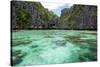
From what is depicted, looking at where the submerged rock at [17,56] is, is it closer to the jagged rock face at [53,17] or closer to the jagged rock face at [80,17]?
the jagged rock face at [53,17]

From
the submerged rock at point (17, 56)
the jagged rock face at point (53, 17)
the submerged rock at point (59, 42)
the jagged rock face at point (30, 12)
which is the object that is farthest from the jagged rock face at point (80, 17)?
the submerged rock at point (17, 56)

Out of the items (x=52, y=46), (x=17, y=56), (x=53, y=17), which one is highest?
(x=53, y=17)

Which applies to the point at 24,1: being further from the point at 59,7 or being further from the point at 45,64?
the point at 45,64

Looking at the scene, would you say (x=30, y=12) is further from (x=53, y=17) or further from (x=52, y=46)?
(x=52, y=46)

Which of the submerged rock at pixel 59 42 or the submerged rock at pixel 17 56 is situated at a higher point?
the submerged rock at pixel 59 42

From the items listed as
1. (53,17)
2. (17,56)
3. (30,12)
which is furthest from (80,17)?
(17,56)

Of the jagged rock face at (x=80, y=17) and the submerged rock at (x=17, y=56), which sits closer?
the submerged rock at (x=17, y=56)

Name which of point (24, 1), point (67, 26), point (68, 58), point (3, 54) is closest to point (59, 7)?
point (67, 26)
